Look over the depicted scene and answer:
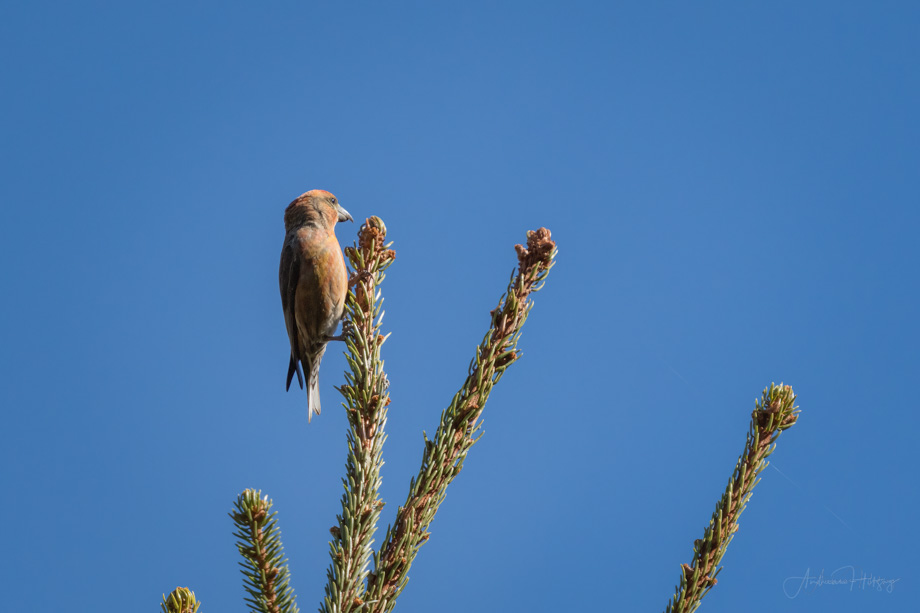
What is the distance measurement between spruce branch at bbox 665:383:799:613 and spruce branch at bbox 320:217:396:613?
1.14 meters

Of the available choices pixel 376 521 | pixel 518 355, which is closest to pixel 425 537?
pixel 376 521

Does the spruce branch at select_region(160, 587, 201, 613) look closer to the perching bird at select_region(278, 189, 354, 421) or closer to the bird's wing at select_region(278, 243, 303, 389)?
the perching bird at select_region(278, 189, 354, 421)

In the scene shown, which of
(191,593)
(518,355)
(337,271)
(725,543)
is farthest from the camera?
(337,271)

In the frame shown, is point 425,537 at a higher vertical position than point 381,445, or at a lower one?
lower

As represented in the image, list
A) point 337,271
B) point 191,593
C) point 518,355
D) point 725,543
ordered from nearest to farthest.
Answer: point 191,593 < point 725,543 < point 518,355 < point 337,271

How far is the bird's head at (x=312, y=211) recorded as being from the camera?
690cm

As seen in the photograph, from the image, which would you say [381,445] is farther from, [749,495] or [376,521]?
[749,495]

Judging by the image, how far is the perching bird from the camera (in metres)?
6.54

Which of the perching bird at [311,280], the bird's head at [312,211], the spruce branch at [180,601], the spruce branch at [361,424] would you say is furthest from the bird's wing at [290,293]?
the spruce branch at [180,601]

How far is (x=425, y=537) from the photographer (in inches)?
104

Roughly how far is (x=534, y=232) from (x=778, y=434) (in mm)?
1290

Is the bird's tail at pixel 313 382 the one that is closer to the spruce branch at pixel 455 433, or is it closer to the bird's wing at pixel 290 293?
the bird's wing at pixel 290 293

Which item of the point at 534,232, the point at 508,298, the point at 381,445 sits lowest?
the point at 381,445

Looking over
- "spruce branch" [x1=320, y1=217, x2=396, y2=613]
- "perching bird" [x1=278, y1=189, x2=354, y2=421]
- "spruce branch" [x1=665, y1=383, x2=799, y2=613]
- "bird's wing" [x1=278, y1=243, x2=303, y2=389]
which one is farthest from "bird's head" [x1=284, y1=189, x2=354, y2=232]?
"spruce branch" [x1=665, y1=383, x2=799, y2=613]
